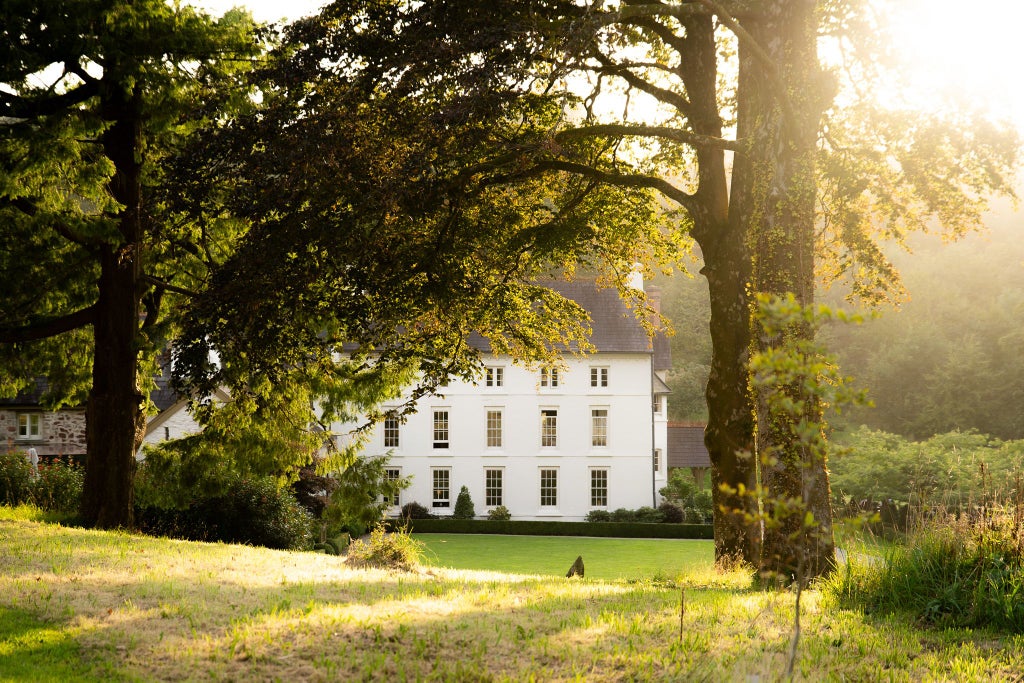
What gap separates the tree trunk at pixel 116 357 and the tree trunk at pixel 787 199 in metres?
10.1

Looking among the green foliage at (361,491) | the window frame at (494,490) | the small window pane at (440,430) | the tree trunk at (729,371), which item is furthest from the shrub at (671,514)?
the tree trunk at (729,371)

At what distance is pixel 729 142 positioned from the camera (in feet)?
36.0

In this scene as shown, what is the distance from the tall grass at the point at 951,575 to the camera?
23.8 feet

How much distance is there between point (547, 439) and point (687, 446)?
325 inches

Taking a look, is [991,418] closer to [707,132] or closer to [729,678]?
[707,132]

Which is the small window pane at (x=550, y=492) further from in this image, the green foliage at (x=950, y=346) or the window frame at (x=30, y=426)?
the green foliage at (x=950, y=346)

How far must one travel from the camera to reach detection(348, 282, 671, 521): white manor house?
40.9 metres

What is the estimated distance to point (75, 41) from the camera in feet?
42.0

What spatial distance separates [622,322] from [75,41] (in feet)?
102

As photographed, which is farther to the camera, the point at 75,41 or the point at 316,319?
the point at 75,41

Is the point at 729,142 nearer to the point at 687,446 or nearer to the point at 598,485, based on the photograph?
the point at 598,485

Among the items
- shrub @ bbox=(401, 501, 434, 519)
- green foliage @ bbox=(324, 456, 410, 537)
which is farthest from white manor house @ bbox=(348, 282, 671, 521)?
green foliage @ bbox=(324, 456, 410, 537)

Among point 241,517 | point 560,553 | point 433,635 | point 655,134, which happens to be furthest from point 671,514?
point 433,635

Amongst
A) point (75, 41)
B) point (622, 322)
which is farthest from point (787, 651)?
point (622, 322)
